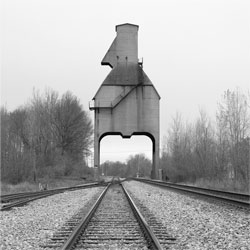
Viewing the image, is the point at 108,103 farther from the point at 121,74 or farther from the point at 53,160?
the point at 53,160

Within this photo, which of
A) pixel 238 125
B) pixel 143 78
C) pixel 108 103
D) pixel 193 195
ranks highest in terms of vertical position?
pixel 143 78

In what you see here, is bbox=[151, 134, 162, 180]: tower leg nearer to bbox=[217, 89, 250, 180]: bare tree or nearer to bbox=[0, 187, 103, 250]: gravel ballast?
bbox=[217, 89, 250, 180]: bare tree

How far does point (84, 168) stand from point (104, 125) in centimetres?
1546

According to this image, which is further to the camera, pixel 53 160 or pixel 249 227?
pixel 53 160

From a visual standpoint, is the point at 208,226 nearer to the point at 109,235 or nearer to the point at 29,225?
the point at 109,235

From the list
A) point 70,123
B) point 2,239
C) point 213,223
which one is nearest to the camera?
point 2,239

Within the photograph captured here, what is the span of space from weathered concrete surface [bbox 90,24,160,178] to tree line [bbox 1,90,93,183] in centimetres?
612

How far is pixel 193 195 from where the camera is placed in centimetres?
1841

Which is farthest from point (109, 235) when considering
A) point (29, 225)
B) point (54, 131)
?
point (54, 131)

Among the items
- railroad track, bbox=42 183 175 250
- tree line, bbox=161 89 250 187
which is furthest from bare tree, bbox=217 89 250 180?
railroad track, bbox=42 183 175 250

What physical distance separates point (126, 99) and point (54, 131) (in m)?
14.8

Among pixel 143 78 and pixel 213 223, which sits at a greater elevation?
pixel 143 78

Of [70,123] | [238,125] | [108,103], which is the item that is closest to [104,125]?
[108,103]

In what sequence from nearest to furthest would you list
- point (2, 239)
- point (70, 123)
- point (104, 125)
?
point (2, 239) < point (104, 125) < point (70, 123)
